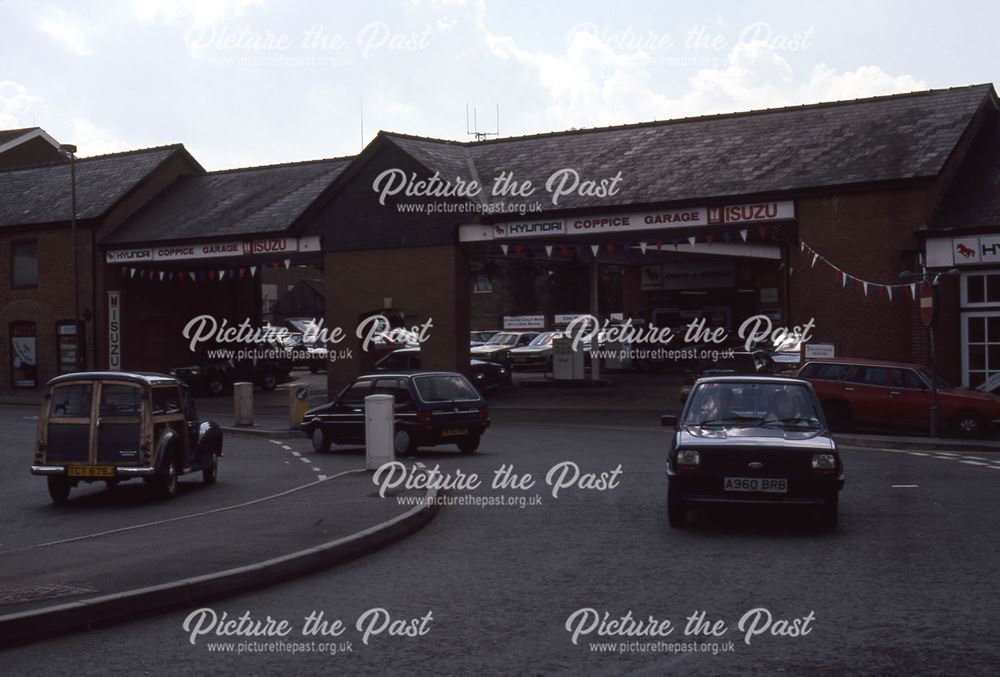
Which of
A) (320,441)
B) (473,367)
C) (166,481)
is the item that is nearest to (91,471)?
(166,481)

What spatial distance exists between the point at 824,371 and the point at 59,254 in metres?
30.0

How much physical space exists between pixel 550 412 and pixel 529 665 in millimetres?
27209

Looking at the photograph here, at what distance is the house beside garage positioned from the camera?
145ft

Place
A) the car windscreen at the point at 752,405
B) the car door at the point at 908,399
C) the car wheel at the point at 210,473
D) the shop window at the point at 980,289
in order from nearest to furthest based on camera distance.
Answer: the car windscreen at the point at 752,405
the car wheel at the point at 210,473
the car door at the point at 908,399
the shop window at the point at 980,289

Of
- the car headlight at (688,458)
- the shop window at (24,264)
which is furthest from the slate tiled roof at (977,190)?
the shop window at (24,264)

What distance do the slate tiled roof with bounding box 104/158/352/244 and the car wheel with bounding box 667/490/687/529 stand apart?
28791 mm

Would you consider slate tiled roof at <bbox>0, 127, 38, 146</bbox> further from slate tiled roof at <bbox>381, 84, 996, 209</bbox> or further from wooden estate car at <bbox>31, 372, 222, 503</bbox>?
wooden estate car at <bbox>31, 372, 222, 503</bbox>

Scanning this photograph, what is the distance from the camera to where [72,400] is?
1639 centimetres

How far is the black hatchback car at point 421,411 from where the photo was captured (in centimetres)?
2156

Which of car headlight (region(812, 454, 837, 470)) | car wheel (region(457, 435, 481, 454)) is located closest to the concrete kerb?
car headlight (region(812, 454, 837, 470))

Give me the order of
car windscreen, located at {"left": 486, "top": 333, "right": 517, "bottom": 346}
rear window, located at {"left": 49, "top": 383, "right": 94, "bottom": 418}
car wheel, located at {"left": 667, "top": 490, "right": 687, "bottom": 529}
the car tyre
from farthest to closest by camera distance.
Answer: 1. car windscreen, located at {"left": 486, "top": 333, "right": 517, "bottom": 346}
2. the car tyre
3. rear window, located at {"left": 49, "top": 383, "right": 94, "bottom": 418}
4. car wheel, located at {"left": 667, "top": 490, "right": 687, "bottom": 529}

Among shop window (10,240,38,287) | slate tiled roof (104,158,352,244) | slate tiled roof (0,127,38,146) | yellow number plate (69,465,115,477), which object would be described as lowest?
yellow number plate (69,465,115,477)

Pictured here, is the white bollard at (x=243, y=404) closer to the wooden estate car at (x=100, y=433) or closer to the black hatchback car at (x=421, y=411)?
the black hatchback car at (x=421, y=411)

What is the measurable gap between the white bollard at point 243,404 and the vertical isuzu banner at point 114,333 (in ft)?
48.3
